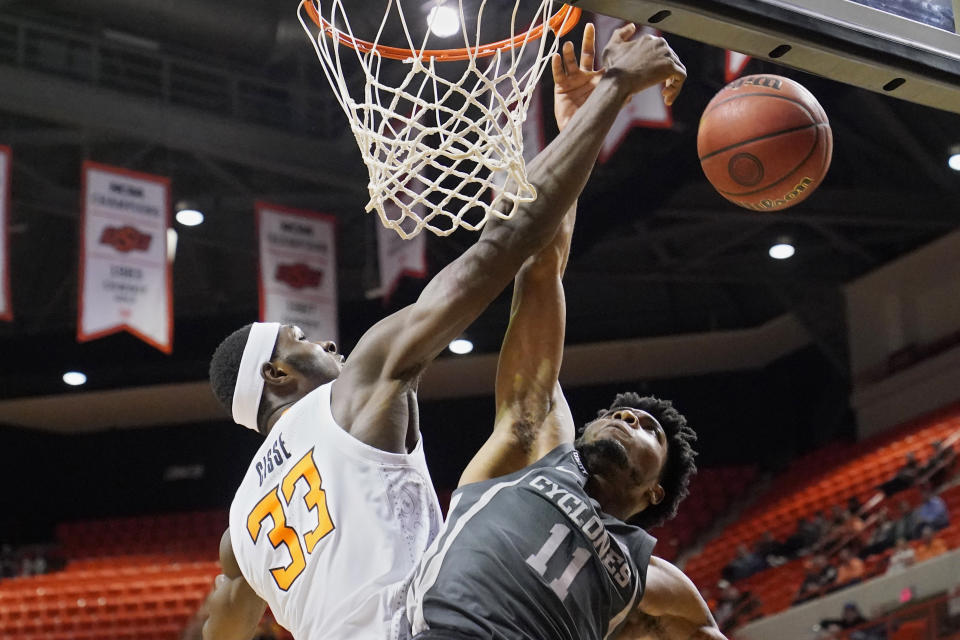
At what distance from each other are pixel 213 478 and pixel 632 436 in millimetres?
13738

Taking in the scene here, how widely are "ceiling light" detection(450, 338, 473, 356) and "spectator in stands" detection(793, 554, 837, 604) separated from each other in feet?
17.3

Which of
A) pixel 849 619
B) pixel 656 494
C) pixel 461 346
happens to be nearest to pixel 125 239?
pixel 461 346

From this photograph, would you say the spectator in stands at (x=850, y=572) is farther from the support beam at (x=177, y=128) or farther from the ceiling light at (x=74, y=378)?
the ceiling light at (x=74, y=378)

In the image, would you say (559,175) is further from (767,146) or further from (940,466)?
(940,466)

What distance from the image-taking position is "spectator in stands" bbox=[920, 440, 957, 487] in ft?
37.1

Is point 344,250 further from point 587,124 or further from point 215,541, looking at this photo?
point 587,124

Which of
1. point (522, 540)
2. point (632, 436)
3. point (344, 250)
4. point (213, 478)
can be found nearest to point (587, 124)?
point (632, 436)

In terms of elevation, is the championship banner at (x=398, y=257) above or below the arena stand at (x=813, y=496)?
above

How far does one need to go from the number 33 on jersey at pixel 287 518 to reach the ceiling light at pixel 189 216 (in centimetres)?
1103

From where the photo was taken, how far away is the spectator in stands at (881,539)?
10.4 meters

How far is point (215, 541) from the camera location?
14.9 metres

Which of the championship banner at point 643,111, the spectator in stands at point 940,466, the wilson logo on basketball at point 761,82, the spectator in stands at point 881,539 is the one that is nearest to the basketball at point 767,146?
the wilson logo on basketball at point 761,82

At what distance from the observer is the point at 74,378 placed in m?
14.9

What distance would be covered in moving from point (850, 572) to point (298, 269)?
17.1ft
